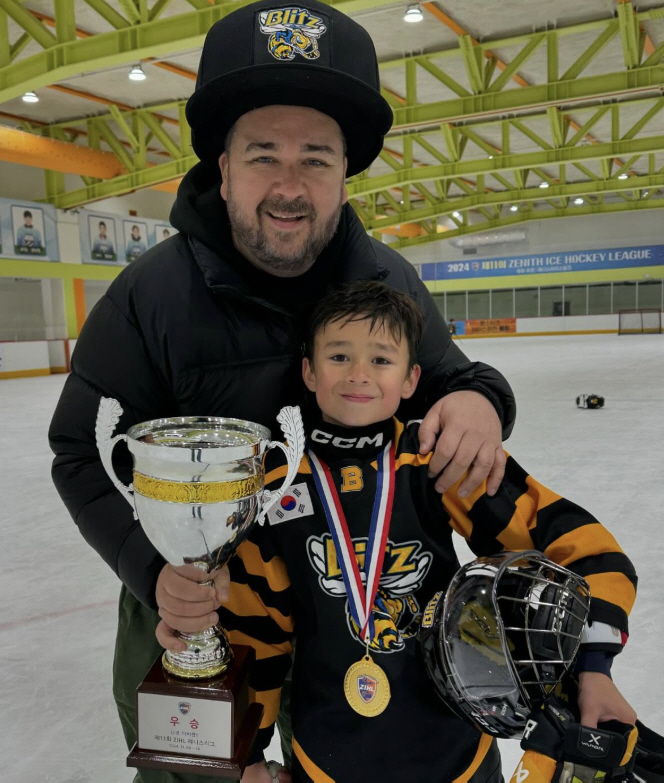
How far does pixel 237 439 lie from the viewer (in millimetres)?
1054

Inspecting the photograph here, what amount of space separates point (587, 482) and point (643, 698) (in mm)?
2177

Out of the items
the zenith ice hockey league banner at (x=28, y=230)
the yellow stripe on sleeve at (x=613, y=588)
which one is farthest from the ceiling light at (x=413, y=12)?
the zenith ice hockey league banner at (x=28, y=230)

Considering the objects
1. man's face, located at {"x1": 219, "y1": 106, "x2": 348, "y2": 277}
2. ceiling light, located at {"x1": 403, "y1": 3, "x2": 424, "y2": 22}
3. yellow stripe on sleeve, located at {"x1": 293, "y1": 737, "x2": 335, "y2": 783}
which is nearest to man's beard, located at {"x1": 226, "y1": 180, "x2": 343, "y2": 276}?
man's face, located at {"x1": 219, "y1": 106, "x2": 348, "y2": 277}

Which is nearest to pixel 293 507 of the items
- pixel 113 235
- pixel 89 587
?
pixel 89 587

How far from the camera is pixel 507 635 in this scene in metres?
1.04

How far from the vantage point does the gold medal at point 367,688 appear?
1151 mm

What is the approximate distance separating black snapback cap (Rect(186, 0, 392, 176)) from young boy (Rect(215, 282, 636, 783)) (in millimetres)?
349

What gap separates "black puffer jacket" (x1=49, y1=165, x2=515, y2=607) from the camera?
124 cm

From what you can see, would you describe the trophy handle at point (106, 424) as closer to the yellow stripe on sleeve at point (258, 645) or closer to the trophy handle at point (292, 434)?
the trophy handle at point (292, 434)

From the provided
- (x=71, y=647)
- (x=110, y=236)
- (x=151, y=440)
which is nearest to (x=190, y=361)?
(x=151, y=440)

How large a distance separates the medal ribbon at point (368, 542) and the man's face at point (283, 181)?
0.44m

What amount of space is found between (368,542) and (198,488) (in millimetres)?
388

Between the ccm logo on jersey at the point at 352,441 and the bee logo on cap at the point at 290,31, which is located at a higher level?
the bee logo on cap at the point at 290,31

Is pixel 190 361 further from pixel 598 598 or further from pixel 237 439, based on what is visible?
pixel 598 598
